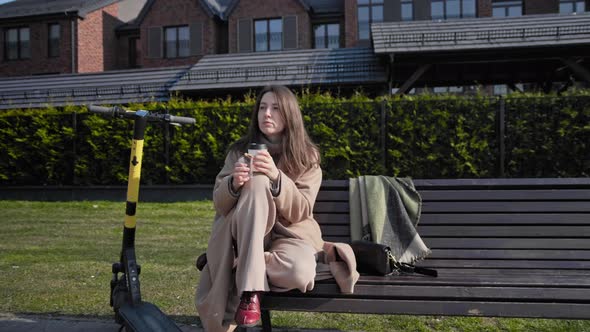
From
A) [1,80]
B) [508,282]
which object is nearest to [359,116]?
[508,282]

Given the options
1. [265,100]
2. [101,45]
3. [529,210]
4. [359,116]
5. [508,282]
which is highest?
[101,45]

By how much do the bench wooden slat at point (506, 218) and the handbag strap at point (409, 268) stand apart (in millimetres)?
426

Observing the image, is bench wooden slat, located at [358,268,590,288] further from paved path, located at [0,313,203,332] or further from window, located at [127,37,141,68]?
window, located at [127,37,141,68]

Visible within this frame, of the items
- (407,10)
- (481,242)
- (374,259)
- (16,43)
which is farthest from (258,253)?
(16,43)

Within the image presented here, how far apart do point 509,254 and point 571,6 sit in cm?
2652

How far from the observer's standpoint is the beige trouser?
2.45 meters

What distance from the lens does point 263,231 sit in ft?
8.36

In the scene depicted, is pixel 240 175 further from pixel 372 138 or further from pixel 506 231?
pixel 372 138

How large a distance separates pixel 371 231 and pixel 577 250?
126 cm

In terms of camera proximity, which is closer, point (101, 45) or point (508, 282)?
point (508, 282)

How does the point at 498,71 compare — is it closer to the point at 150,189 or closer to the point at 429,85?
the point at 429,85

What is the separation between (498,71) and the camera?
17.8 m

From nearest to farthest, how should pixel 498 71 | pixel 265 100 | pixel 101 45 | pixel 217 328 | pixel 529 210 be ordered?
pixel 217 328 < pixel 265 100 < pixel 529 210 < pixel 498 71 < pixel 101 45

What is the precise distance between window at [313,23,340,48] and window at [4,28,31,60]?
54.9ft
